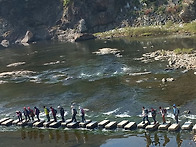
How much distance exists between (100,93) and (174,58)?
894 inches

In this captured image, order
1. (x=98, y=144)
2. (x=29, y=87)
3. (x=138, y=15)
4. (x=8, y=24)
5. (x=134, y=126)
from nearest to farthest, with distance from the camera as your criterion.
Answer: (x=98, y=144), (x=134, y=126), (x=29, y=87), (x=138, y=15), (x=8, y=24)

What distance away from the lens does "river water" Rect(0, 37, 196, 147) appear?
3528 cm

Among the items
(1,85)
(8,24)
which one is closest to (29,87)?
(1,85)

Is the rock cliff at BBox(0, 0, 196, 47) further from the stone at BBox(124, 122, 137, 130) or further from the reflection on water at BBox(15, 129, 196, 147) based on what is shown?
the reflection on water at BBox(15, 129, 196, 147)

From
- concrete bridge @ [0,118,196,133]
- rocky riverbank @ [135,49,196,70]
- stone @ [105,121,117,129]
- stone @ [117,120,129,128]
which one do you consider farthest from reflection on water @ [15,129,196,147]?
rocky riverbank @ [135,49,196,70]

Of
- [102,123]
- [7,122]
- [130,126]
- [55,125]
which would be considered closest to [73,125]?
[55,125]

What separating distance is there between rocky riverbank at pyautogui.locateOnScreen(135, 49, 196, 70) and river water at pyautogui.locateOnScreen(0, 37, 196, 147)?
1.95m

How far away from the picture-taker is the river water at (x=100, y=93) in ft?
116

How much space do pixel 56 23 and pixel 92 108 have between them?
449 feet

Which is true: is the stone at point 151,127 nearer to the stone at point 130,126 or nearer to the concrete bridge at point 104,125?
the concrete bridge at point 104,125

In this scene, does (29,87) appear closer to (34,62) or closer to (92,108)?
(92,108)

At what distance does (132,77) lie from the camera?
6081 cm

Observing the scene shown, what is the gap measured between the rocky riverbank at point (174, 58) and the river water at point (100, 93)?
1.95 metres

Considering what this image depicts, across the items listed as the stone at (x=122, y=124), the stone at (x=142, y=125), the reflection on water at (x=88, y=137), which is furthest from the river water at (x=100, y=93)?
the stone at (x=142, y=125)
